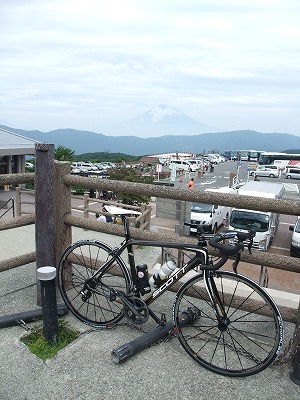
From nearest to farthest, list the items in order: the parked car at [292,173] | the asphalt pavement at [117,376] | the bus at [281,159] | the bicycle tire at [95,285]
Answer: the asphalt pavement at [117,376] < the bicycle tire at [95,285] < the parked car at [292,173] < the bus at [281,159]

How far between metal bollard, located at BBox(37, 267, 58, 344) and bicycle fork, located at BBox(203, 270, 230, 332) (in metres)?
1.05

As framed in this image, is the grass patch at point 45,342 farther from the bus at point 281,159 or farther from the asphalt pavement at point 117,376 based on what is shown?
the bus at point 281,159

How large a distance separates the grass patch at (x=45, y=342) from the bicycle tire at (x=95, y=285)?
0.17 metres

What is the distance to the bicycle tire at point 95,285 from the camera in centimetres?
278

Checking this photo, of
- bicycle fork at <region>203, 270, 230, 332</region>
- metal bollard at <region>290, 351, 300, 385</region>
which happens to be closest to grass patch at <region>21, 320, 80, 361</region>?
bicycle fork at <region>203, 270, 230, 332</region>

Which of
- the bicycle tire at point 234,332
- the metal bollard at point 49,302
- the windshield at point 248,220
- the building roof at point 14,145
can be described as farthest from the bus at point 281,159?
the metal bollard at point 49,302

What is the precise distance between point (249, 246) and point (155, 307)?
4.18ft

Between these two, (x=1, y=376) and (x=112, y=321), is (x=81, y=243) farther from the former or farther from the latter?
(x=1, y=376)

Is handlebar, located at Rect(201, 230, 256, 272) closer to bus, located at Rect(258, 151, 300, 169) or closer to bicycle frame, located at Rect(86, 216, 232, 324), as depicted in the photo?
bicycle frame, located at Rect(86, 216, 232, 324)

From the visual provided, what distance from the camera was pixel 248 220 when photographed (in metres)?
16.4

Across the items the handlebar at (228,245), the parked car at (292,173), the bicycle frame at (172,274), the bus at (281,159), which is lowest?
the parked car at (292,173)

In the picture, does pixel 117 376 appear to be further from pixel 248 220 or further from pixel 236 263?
pixel 248 220

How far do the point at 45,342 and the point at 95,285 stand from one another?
552 mm

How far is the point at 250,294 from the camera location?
250 centimetres
